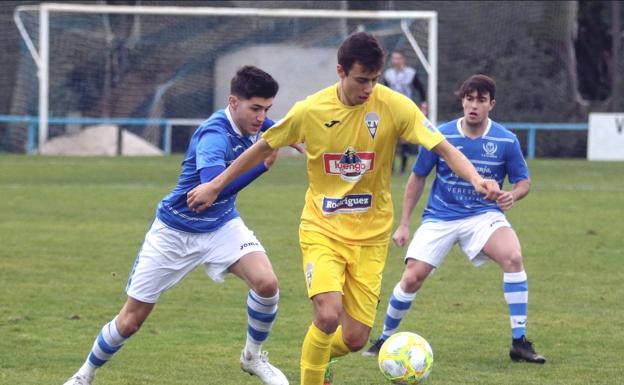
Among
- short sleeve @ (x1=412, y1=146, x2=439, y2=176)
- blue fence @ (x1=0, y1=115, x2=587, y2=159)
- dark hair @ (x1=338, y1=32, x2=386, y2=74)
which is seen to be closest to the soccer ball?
dark hair @ (x1=338, y1=32, x2=386, y2=74)

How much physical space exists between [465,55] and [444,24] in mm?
1041

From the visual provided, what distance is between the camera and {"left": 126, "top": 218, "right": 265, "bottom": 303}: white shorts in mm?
6766

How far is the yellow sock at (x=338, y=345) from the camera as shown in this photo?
6.60 m

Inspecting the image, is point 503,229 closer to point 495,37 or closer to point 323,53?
point 323,53

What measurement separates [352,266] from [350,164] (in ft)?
1.72

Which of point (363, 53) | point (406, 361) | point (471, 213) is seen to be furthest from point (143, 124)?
point (363, 53)

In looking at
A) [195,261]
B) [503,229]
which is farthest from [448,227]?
[195,261]

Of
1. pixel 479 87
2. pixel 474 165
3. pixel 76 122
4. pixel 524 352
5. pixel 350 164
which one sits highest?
pixel 479 87

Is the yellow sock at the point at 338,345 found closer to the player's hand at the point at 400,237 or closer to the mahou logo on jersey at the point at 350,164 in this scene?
the mahou logo on jersey at the point at 350,164

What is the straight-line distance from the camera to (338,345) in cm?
663

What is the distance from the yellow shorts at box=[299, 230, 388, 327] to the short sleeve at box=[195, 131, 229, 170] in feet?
1.92

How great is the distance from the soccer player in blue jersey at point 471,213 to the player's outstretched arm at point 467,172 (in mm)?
1730

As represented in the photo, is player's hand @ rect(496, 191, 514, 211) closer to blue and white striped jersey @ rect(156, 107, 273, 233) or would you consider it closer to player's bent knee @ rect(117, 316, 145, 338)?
blue and white striped jersey @ rect(156, 107, 273, 233)

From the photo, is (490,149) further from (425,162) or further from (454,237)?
(454,237)
